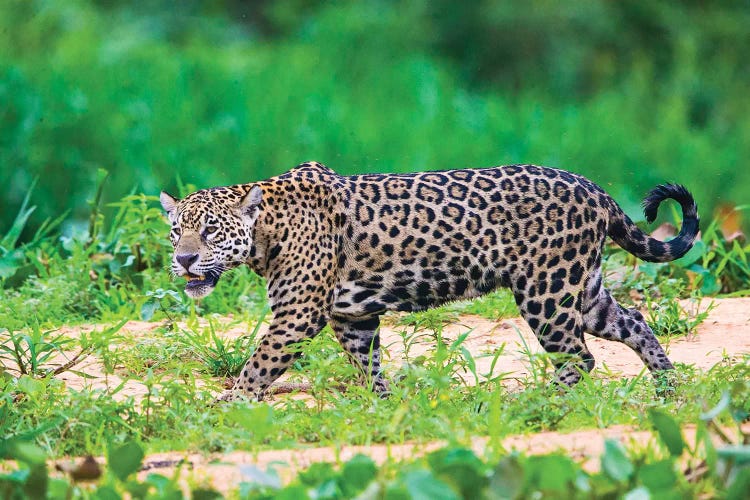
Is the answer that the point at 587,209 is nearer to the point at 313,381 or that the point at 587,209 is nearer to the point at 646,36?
the point at 313,381

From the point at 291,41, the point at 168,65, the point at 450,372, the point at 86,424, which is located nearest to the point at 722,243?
the point at 450,372

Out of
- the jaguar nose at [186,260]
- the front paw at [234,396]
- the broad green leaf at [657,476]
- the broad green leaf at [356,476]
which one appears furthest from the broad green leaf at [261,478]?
the jaguar nose at [186,260]

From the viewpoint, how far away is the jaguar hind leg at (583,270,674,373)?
6.64 metres

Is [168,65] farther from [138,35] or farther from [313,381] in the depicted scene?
[313,381]

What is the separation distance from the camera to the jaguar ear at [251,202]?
660cm

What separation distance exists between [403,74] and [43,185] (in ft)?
20.6

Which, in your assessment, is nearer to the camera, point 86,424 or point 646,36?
point 86,424

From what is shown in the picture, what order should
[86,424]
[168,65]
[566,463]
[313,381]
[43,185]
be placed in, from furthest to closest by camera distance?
[168,65]
[43,185]
[313,381]
[86,424]
[566,463]

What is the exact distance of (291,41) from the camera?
61.0 feet

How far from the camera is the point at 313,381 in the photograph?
5922mm

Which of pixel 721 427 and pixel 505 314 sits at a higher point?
pixel 721 427

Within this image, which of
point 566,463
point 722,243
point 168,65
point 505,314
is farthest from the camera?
point 168,65

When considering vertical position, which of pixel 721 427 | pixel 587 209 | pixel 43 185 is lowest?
pixel 43 185

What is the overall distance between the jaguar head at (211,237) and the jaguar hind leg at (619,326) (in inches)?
71.0
